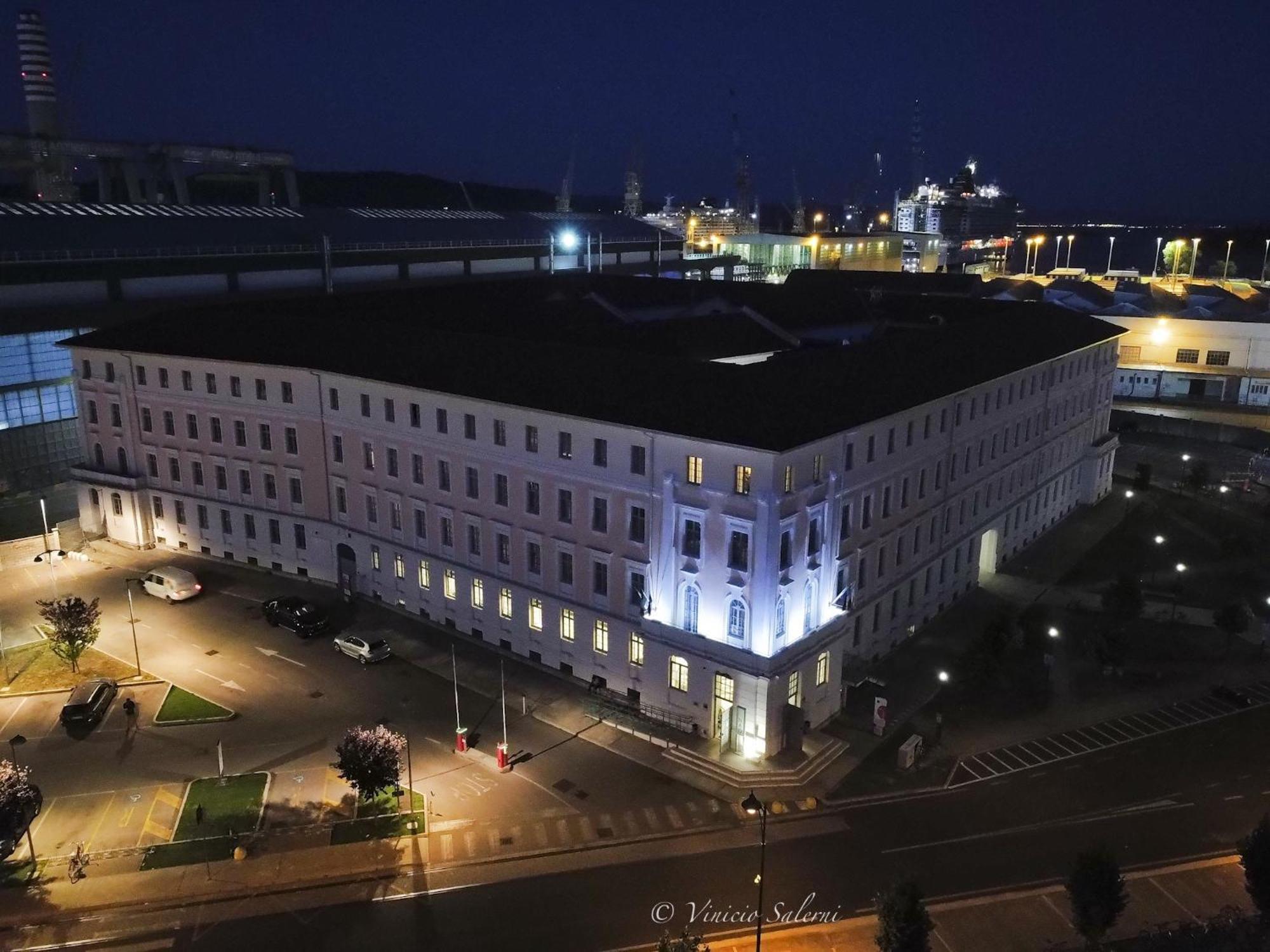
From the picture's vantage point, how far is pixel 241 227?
9112 centimetres

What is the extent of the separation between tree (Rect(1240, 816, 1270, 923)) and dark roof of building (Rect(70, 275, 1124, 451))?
19543 mm

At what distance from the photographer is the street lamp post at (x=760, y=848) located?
92.3 feet

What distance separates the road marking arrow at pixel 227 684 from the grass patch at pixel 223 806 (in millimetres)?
7449

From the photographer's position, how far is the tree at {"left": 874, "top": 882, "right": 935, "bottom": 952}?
26688 millimetres

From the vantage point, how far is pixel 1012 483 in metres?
61.9

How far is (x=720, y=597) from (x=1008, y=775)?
44.9 feet

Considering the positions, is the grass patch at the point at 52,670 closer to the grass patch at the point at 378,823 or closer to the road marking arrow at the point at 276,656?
the road marking arrow at the point at 276,656

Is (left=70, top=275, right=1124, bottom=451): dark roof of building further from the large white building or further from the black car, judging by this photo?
the black car

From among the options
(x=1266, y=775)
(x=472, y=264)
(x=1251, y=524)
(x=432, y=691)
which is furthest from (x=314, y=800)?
(x=472, y=264)

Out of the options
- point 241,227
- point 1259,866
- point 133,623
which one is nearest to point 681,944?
point 1259,866

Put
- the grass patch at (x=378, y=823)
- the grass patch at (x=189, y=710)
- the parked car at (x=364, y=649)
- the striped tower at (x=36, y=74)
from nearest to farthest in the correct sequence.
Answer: the grass patch at (x=378, y=823) → the grass patch at (x=189, y=710) → the parked car at (x=364, y=649) → the striped tower at (x=36, y=74)

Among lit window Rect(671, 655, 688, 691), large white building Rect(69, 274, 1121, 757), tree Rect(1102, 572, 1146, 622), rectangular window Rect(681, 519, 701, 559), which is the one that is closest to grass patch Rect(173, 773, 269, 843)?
large white building Rect(69, 274, 1121, 757)

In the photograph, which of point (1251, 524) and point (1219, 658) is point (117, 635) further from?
point (1251, 524)

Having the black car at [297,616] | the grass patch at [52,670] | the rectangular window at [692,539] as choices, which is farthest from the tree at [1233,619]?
the grass patch at [52,670]
